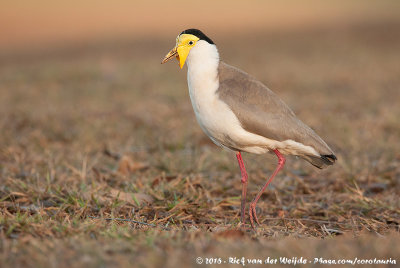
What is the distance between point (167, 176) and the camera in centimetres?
454

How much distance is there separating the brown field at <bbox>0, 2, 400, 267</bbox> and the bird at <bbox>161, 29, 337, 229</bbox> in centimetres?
55

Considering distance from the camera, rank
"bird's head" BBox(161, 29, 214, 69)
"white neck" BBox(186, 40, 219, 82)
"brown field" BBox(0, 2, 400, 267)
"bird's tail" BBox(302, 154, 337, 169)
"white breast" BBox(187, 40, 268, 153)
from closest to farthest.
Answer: "brown field" BBox(0, 2, 400, 267) → "white breast" BBox(187, 40, 268, 153) → "white neck" BBox(186, 40, 219, 82) → "bird's head" BBox(161, 29, 214, 69) → "bird's tail" BBox(302, 154, 337, 169)

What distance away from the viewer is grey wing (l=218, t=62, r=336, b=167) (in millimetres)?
3467

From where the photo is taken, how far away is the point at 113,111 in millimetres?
8156

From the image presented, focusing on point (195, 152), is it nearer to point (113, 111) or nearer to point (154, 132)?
point (154, 132)

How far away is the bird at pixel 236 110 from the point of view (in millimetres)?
3439

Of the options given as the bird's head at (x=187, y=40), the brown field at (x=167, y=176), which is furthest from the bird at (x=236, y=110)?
the brown field at (x=167, y=176)

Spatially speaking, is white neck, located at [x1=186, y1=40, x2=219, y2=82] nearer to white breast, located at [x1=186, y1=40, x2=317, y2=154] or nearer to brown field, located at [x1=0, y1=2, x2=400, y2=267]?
white breast, located at [x1=186, y1=40, x2=317, y2=154]

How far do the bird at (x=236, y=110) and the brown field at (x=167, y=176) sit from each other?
1.82 feet

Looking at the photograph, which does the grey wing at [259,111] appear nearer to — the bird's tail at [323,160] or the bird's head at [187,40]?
the bird's tail at [323,160]

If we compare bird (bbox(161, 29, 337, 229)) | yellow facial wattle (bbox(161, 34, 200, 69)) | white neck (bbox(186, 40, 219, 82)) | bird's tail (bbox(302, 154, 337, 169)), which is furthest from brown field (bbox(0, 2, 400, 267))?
yellow facial wattle (bbox(161, 34, 200, 69))

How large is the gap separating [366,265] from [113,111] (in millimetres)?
6478

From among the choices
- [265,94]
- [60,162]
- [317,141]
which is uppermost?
[265,94]

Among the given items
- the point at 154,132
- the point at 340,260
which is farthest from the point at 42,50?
the point at 340,260
